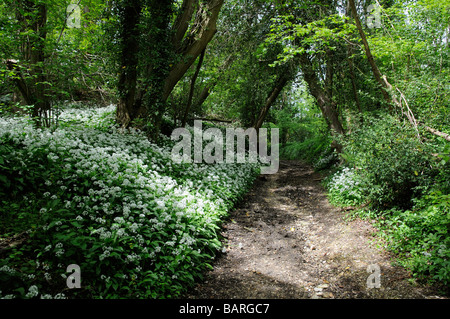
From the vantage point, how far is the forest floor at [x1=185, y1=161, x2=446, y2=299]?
3.63 metres

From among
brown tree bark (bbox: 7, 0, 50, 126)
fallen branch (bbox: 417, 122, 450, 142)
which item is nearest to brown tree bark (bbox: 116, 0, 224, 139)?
brown tree bark (bbox: 7, 0, 50, 126)

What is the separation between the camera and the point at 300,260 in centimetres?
468

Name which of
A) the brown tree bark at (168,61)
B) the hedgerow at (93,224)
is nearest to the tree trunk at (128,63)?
the brown tree bark at (168,61)

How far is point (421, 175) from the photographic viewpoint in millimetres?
4668

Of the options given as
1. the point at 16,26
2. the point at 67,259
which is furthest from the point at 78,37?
the point at 67,259

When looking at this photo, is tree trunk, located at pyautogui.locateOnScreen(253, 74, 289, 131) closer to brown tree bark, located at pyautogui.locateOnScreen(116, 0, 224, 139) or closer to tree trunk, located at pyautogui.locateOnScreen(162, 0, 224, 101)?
tree trunk, located at pyautogui.locateOnScreen(162, 0, 224, 101)

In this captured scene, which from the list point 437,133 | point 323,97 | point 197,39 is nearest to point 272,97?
point 323,97

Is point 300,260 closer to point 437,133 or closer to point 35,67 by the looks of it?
point 437,133

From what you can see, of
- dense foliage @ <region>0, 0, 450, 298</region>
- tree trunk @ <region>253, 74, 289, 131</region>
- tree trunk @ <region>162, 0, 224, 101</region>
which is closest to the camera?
dense foliage @ <region>0, 0, 450, 298</region>

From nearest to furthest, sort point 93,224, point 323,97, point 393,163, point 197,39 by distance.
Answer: point 93,224 < point 393,163 < point 197,39 < point 323,97

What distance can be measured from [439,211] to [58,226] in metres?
5.91
